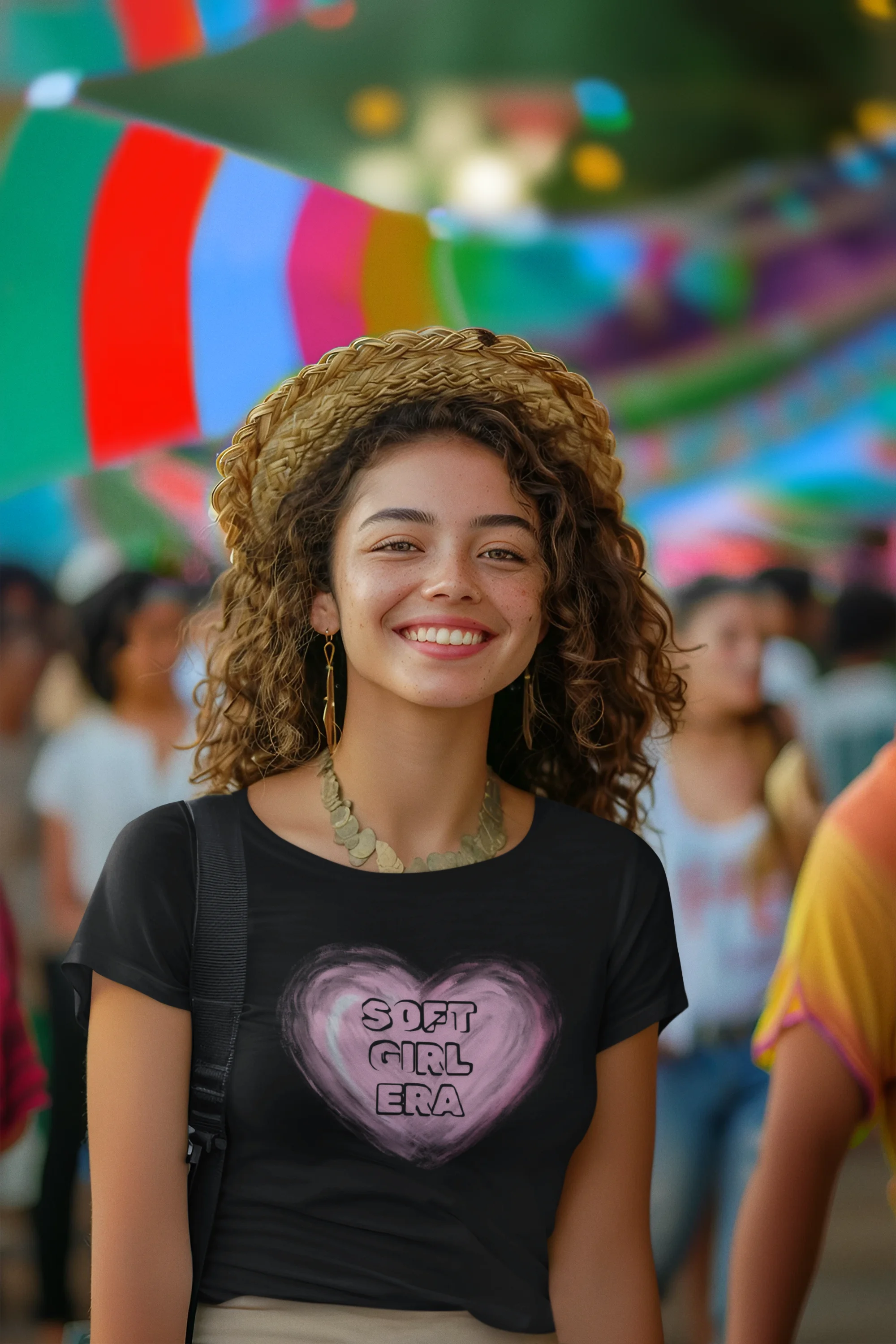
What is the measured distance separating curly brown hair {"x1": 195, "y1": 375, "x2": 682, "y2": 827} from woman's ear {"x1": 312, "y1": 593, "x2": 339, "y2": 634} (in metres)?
0.01

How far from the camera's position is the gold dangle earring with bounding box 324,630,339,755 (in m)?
1.25

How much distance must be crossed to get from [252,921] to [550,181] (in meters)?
3.10

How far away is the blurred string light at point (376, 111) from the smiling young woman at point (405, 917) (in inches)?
99.2

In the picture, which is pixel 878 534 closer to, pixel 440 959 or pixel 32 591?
pixel 32 591

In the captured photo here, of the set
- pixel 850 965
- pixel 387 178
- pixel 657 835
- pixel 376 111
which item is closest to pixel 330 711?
pixel 850 965

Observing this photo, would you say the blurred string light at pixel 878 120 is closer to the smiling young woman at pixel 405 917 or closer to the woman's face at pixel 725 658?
the woman's face at pixel 725 658

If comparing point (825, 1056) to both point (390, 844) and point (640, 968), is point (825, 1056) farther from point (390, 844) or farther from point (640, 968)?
point (390, 844)

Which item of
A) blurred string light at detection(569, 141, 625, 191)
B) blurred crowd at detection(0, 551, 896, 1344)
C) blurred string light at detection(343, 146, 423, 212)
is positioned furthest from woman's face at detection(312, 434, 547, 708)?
blurred string light at detection(569, 141, 625, 191)

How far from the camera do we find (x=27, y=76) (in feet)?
11.0

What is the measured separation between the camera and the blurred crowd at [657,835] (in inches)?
100

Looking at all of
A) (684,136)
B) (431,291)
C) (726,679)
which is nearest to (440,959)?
(726,679)

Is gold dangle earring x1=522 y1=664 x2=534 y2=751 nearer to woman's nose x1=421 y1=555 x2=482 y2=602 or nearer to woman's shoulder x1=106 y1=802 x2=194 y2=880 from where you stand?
woman's nose x1=421 y1=555 x2=482 y2=602

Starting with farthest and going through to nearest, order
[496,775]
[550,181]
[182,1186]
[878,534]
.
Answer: [878,534], [550,181], [496,775], [182,1186]

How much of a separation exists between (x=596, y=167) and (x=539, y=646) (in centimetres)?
279
